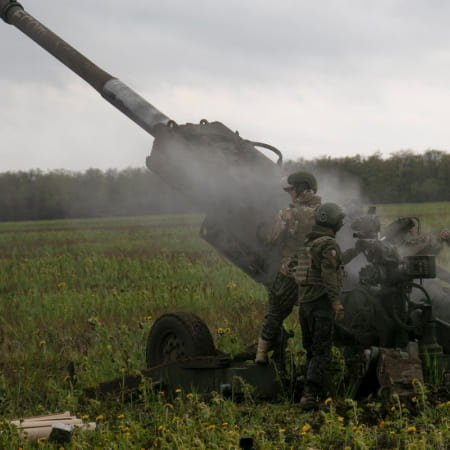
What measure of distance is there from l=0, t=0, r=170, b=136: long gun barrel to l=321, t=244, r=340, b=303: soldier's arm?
109 inches

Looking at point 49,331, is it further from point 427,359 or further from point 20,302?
point 427,359

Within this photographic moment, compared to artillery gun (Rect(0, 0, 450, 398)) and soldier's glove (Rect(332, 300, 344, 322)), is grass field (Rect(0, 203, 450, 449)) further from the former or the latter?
soldier's glove (Rect(332, 300, 344, 322))

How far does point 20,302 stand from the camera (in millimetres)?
13953

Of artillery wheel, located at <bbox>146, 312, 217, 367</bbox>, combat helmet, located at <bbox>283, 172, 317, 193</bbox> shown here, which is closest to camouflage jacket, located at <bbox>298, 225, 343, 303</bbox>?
combat helmet, located at <bbox>283, 172, 317, 193</bbox>

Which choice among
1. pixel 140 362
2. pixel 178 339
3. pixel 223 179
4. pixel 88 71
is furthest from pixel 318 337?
pixel 88 71

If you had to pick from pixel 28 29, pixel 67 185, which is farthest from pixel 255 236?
pixel 67 185

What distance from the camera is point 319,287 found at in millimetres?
7078

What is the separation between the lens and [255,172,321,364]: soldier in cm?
756

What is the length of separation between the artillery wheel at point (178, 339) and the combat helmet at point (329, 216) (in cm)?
168

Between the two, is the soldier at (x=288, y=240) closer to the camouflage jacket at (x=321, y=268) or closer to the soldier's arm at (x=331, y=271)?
the camouflage jacket at (x=321, y=268)

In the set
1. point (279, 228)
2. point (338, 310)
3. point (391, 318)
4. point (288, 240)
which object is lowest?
point (391, 318)

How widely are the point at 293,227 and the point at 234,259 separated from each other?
3.41 ft

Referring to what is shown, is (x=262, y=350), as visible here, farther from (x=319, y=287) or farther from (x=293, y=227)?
(x=293, y=227)

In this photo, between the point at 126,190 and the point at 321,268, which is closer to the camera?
the point at 321,268
